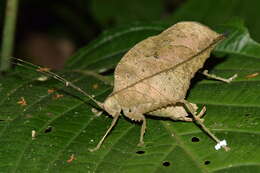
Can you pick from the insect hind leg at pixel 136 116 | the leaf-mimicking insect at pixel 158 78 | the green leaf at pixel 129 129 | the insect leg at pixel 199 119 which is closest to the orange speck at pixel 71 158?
the green leaf at pixel 129 129

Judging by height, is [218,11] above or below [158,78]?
above

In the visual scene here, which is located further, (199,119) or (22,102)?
(22,102)

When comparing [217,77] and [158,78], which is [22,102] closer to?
[158,78]

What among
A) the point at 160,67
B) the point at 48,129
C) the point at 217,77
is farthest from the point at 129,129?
the point at 217,77

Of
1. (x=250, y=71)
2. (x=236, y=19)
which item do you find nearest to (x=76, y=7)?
(x=236, y=19)

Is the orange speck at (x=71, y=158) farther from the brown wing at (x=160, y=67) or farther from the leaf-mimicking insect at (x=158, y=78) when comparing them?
the brown wing at (x=160, y=67)

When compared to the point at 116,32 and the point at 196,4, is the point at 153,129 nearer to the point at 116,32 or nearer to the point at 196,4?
the point at 116,32
